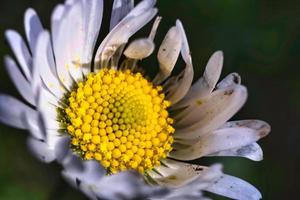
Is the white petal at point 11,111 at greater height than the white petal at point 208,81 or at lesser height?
lesser

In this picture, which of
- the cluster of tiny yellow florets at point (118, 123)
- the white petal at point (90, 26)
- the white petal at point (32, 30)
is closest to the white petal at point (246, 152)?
the cluster of tiny yellow florets at point (118, 123)

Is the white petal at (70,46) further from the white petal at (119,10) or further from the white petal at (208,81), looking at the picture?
the white petal at (208,81)

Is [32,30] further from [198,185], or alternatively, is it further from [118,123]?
[198,185]

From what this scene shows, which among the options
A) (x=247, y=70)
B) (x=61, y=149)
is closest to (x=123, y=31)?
(x=61, y=149)

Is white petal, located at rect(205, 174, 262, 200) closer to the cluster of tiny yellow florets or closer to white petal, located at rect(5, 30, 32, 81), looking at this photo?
the cluster of tiny yellow florets

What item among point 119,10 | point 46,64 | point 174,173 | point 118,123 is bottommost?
point 174,173

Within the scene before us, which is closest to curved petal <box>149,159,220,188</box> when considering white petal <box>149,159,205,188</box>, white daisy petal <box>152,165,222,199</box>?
white petal <box>149,159,205,188</box>
